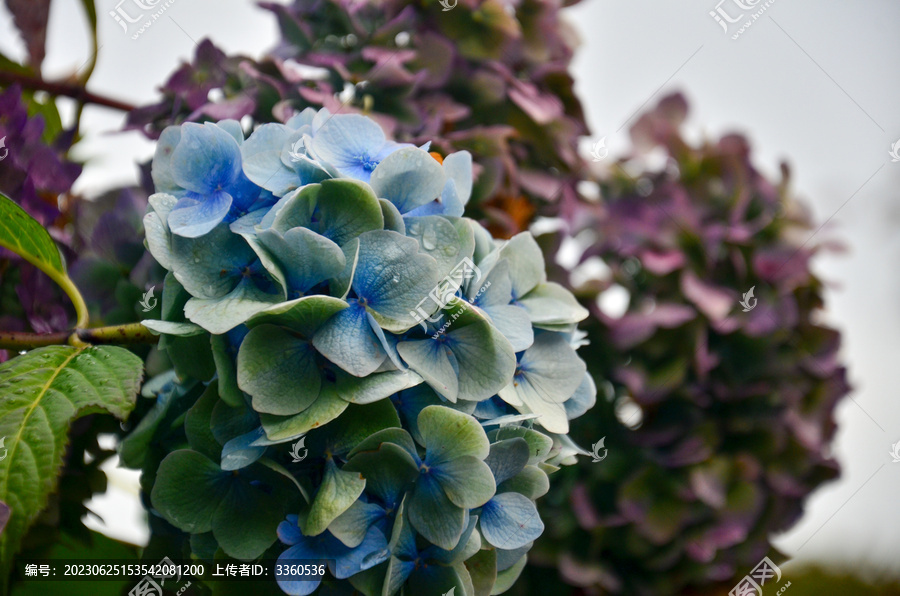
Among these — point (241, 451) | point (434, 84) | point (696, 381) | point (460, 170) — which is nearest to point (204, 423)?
point (241, 451)

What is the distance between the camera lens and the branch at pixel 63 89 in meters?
0.40

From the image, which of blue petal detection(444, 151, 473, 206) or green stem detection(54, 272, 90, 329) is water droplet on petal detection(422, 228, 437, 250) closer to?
blue petal detection(444, 151, 473, 206)

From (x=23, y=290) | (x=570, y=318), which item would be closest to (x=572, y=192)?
(x=570, y=318)

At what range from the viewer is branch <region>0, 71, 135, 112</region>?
1.32ft

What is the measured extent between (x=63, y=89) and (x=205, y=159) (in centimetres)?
24

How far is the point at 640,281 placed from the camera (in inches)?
19.0

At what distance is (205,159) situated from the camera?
0.79 ft

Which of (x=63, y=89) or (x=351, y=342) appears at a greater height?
(x=351, y=342)

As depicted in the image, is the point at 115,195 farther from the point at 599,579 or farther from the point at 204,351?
the point at 599,579

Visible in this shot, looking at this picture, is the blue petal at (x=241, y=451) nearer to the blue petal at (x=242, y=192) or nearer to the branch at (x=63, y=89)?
the blue petal at (x=242, y=192)

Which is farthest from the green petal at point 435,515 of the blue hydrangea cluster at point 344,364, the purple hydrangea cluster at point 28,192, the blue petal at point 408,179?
the purple hydrangea cluster at point 28,192

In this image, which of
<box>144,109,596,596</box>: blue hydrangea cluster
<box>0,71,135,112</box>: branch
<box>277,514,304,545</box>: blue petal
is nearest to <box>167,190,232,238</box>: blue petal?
<box>144,109,596,596</box>: blue hydrangea cluster

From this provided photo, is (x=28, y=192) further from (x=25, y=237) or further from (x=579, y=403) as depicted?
(x=579, y=403)

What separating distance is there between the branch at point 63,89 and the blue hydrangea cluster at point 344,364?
21cm
